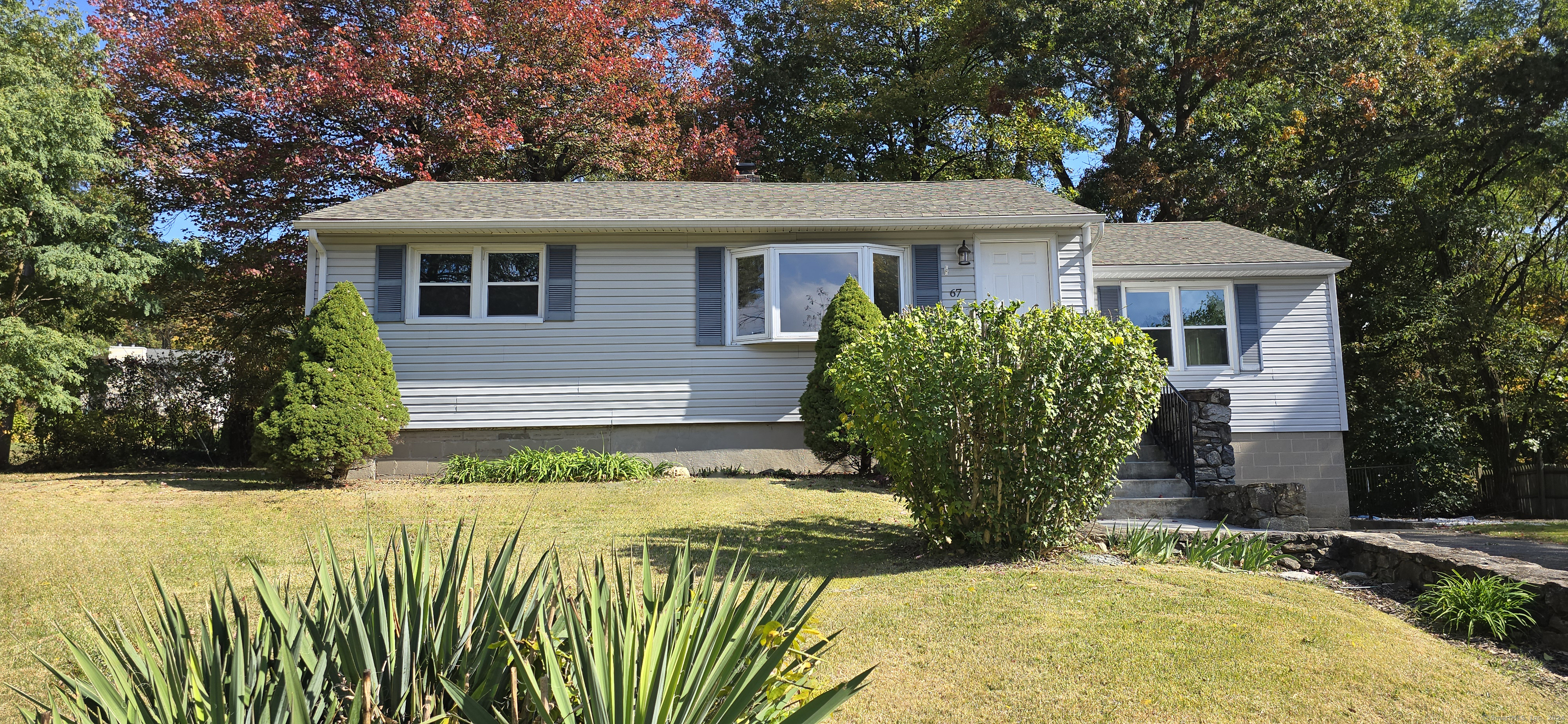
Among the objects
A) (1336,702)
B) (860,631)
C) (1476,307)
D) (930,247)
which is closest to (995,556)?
(860,631)

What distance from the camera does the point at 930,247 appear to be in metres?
13.1

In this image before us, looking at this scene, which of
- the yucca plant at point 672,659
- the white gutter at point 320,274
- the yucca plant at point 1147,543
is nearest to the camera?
the yucca plant at point 672,659

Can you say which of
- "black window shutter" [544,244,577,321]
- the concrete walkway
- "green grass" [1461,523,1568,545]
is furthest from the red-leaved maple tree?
"green grass" [1461,523,1568,545]

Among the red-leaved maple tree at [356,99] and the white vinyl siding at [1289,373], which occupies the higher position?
the red-leaved maple tree at [356,99]

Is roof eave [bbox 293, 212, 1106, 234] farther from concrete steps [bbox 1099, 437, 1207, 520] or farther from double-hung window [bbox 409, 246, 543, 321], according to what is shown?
concrete steps [bbox 1099, 437, 1207, 520]

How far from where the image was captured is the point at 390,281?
40.7 feet

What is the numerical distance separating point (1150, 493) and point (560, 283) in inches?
309

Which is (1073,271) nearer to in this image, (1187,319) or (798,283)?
(1187,319)

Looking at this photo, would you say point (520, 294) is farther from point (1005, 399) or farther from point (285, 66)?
point (285, 66)

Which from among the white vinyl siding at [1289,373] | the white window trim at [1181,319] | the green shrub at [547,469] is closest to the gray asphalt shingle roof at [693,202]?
the white window trim at [1181,319]

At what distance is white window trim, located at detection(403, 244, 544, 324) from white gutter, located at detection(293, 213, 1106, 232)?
32 cm

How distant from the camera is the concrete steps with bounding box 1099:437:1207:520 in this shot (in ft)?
31.9

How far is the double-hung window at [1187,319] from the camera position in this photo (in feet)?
47.3

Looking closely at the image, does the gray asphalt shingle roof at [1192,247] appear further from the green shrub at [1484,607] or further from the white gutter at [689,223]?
the green shrub at [1484,607]
